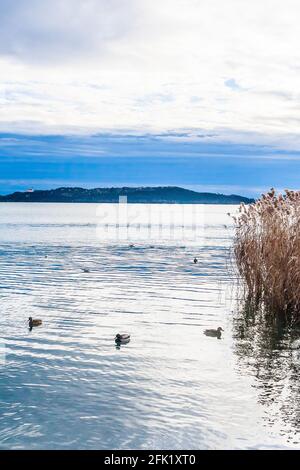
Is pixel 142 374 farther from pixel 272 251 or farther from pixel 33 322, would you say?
pixel 272 251

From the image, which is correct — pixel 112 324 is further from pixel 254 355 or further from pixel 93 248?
pixel 93 248

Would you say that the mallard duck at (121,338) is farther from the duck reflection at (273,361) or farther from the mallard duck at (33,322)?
the mallard duck at (33,322)

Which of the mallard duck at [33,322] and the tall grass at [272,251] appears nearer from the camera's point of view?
the mallard duck at [33,322]

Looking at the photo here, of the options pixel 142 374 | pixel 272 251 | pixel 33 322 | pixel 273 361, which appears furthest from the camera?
pixel 272 251

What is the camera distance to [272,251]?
19.4 meters

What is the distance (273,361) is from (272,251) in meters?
5.27

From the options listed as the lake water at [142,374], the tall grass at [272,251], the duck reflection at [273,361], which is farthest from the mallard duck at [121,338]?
the tall grass at [272,251]

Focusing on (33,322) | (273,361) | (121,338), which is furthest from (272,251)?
(33,322)

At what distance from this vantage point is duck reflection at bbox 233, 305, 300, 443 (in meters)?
11.3

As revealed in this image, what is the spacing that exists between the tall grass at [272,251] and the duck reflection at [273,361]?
57cm

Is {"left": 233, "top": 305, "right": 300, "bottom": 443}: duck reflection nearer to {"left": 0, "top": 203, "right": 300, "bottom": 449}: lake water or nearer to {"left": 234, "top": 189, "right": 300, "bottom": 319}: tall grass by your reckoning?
{"left": 0, "top": 203, "right": 300, "bottom": 449}: lake water

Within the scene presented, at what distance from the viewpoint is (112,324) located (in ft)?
62.2

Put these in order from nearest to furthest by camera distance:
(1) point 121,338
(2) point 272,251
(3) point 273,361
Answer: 1. (3) point 273,361
2. (1) point 121,338
3. (2) point 272,251

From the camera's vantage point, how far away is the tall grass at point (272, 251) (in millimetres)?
18438
